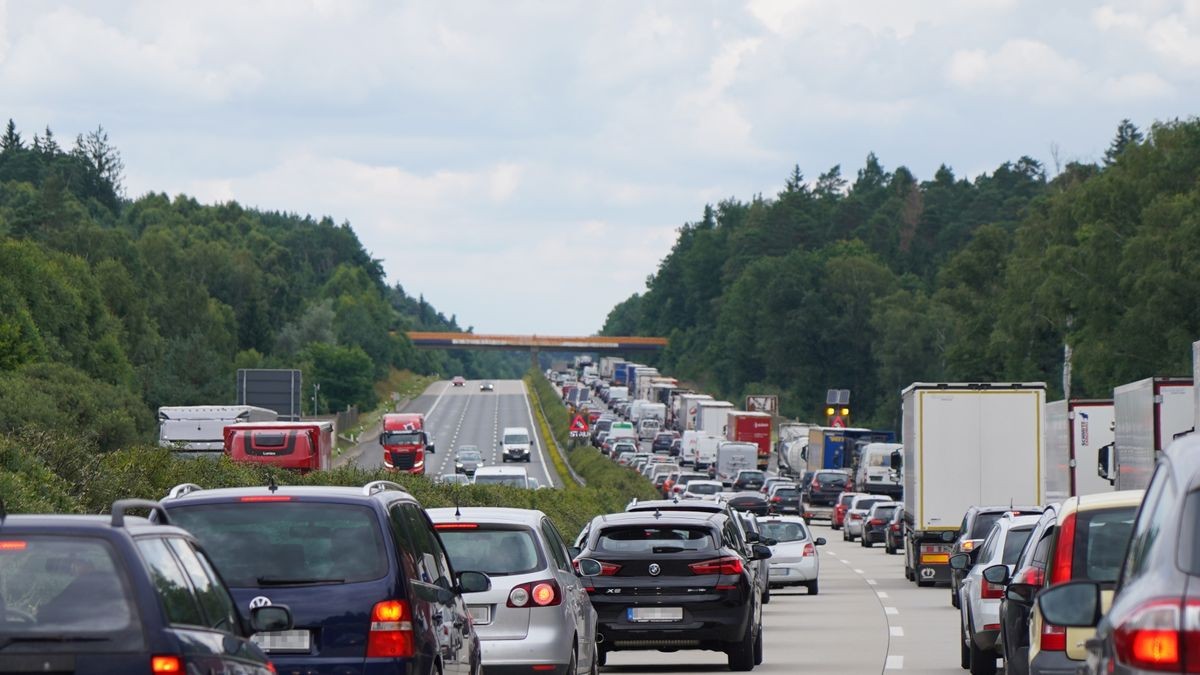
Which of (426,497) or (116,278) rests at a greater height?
(116,278)

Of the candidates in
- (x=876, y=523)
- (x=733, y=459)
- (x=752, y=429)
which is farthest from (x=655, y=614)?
(x=752, y=429)

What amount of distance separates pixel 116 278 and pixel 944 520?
95.8 metres

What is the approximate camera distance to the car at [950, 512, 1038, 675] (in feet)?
60.1

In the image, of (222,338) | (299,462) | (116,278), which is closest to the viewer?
(299,462)

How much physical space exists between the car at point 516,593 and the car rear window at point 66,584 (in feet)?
24.5

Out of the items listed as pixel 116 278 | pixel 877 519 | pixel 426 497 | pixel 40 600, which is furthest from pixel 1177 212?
pixel 40 600

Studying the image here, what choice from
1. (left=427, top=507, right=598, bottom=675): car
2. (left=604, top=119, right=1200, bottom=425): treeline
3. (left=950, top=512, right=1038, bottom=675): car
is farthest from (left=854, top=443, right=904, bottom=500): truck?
(left=427, top=507, right=598, bottom=675): car

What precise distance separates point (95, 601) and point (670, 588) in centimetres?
1258

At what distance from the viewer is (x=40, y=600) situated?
7969 mm

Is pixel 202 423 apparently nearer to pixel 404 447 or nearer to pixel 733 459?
pixel 404 447

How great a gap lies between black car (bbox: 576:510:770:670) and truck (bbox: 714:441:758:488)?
7453cm

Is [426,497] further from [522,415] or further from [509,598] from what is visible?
[522,415]

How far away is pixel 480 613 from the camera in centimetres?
1516

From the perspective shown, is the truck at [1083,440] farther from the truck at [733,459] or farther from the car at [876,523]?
the truck at [733,459]
